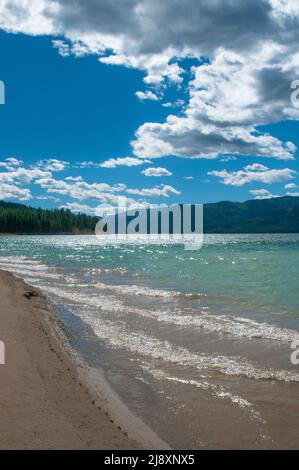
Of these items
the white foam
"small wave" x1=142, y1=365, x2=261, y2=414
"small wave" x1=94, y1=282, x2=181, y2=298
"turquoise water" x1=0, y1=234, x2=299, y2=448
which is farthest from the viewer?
"small wave" x1=94, y1=282, x2=181, y2=298

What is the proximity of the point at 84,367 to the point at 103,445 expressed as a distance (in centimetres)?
485

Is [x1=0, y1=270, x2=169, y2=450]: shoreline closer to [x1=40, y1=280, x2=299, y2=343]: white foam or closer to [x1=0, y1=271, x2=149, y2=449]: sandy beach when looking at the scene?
[x1=0, y1=271, x2=149, y2=449]: sandy beach

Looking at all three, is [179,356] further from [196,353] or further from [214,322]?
[214,322]

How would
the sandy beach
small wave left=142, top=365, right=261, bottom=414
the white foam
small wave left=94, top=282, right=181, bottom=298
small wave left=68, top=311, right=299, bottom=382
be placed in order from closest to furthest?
1. the sandy beach
2. small wave left=142, top=365, right=261, bottom=414
3. small wave left=68, top=311, right=299, bottom=382
4. the white foam
5. small wave left=94, top=282, right=181, bottom=298

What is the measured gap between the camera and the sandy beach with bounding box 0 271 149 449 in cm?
596

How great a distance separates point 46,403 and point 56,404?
0.19 m

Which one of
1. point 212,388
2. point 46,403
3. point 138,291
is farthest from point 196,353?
point 138,291

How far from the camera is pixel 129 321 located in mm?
16703

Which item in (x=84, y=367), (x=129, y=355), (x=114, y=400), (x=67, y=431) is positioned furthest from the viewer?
(x=129, y=355)

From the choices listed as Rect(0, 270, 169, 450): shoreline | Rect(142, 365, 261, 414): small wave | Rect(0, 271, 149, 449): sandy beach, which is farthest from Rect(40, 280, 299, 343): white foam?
Rect(0, 271, 149, 449): sandy beach

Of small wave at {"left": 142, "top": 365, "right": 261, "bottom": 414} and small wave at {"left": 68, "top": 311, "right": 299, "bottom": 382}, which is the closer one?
small wave at {"left": 142, "top": 365, "right": 261, "bottom": 414}

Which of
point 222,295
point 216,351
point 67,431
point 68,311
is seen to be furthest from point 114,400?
point 222,295

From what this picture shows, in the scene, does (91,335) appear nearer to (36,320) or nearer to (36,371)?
(36,320)
